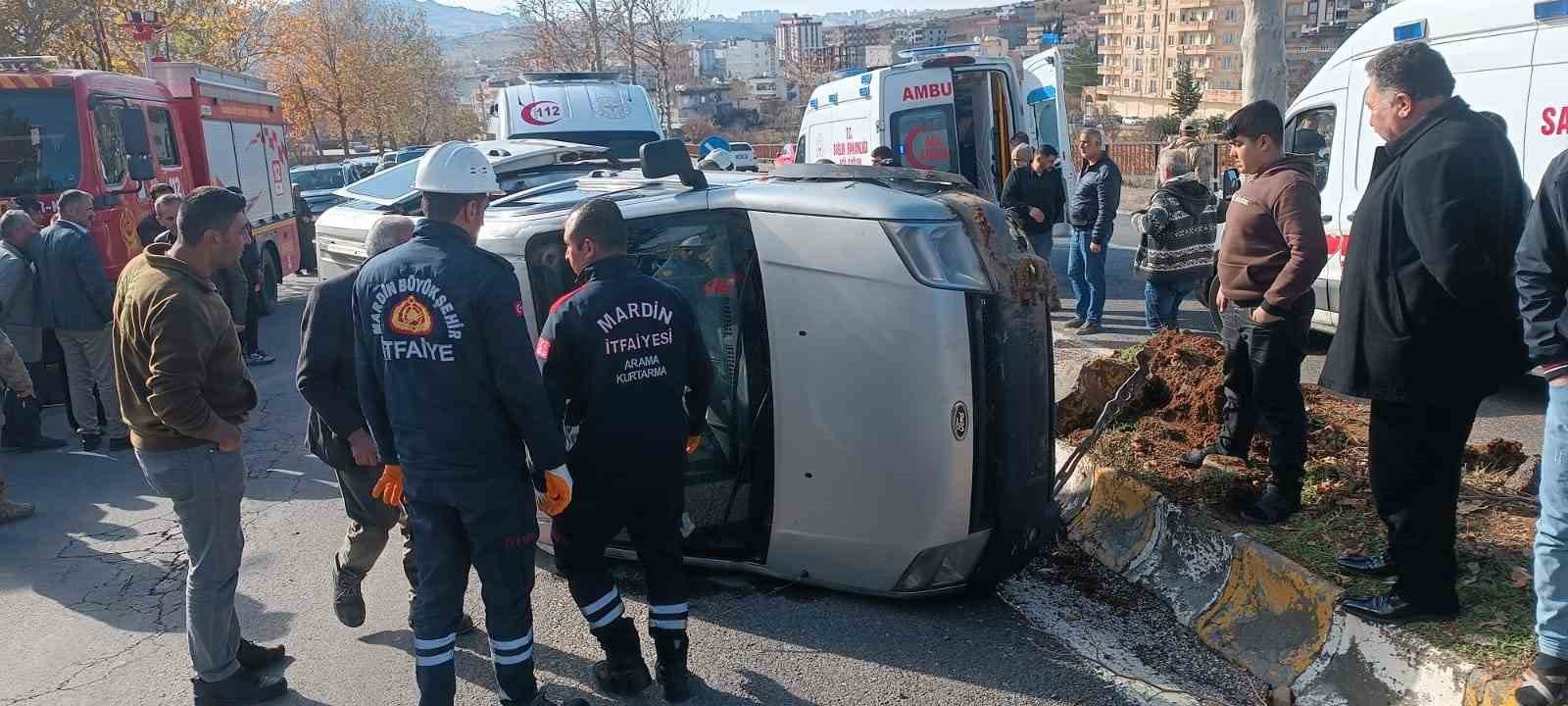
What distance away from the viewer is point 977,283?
3.80m

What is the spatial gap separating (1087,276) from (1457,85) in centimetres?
313

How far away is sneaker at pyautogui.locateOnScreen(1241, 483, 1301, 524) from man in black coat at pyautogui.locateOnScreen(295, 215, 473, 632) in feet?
10.6

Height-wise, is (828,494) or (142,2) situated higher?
(142,2)

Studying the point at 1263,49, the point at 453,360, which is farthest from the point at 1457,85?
the point at 1263,49

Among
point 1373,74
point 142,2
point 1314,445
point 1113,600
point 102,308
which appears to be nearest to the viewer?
point 1373,74

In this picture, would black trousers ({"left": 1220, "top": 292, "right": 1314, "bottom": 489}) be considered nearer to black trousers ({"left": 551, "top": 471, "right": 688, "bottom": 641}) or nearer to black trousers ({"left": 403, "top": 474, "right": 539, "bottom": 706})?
black trousers ({"left": 551, "top": 471, "right": 688, "bottom": 641})

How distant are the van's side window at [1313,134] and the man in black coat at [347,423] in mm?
7113

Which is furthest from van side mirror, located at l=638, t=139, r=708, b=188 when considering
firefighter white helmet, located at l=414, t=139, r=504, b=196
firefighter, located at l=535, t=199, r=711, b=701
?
firefighter white helmet, located at l=414, t=139, r=504, b=196

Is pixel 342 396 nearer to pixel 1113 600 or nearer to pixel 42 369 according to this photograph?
pixel 1113 600

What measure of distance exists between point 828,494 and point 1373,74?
2.33 metres

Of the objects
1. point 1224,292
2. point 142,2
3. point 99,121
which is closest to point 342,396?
point 1224,292

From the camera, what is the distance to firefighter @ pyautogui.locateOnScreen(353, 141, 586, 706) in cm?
321

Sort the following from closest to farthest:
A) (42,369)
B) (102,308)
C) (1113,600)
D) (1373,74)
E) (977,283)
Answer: (1373,74) < (977,283) < (1113,600) < (102,308) < (42,369)

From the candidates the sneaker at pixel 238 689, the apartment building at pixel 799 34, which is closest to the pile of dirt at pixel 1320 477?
the sneaker at pixel 238 689
